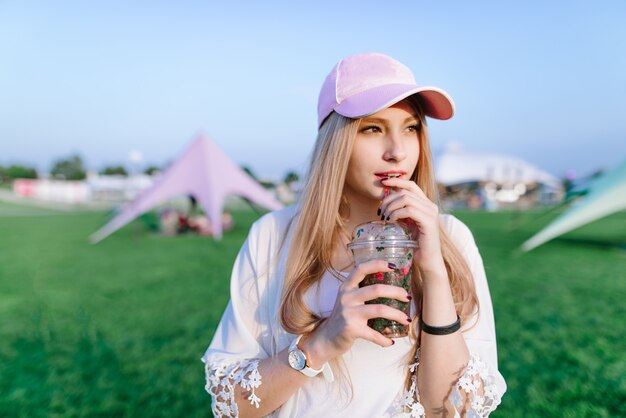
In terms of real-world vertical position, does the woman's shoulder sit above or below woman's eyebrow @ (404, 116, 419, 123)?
below

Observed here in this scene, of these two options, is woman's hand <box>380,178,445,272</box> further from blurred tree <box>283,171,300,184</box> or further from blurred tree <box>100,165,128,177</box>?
blurred tree <box>100,165,128,177</box>

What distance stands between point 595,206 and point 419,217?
5062 millimetres

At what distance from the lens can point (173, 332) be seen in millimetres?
4129

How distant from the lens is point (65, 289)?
6.00m

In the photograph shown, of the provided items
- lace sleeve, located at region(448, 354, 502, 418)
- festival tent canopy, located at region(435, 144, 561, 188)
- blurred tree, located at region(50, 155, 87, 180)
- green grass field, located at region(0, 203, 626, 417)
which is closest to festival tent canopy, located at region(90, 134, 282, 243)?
green grass field, located at region(0, 203, 626, 417)

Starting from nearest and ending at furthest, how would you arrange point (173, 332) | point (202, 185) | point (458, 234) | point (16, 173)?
point (458, 234)
point (173, 332)
point (202, 185)
point (16, 173)

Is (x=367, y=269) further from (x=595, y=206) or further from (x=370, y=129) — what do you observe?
(x=595, y=206)

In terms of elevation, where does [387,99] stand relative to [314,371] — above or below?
above

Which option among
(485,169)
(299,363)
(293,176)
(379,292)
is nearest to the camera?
(379,292)

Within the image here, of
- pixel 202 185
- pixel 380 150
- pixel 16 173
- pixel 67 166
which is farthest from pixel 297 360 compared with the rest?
pixel 67 166

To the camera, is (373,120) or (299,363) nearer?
(299,363)

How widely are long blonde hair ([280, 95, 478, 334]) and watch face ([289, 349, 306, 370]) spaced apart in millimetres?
75

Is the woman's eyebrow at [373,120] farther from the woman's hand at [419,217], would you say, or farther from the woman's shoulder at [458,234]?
the woman's shoulder at [458,234]

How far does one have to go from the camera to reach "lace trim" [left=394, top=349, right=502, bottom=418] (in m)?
1.06
